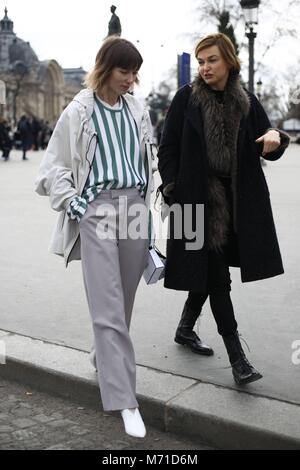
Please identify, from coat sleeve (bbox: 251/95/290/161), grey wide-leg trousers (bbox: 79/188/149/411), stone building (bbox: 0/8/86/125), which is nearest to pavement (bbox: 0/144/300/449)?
grey wide-leg trousers (bbox: 79/188/149/411)

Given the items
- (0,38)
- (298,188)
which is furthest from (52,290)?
(0,38)

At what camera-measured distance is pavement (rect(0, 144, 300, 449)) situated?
3244 millimetres

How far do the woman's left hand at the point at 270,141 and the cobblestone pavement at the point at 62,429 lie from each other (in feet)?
4.76

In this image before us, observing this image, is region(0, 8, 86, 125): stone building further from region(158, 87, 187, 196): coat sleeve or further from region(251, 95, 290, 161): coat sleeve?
region(251, 95, 290, 161): coat sleeve

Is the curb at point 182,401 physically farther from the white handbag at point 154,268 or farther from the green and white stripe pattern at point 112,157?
the green and white stripe pattern at point 112,157

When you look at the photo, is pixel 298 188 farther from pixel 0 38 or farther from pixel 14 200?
pixel 0 38

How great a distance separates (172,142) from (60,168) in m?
0.67

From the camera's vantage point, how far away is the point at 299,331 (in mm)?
4422

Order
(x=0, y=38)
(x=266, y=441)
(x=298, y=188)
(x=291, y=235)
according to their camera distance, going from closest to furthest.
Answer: (x=266, y=441) → (x=291, y=235) → (x=298, y=188) → (x=0, y=38)

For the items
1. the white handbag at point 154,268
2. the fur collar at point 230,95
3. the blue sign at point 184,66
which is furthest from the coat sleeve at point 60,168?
the blue sign at point 184,66

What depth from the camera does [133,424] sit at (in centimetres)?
312

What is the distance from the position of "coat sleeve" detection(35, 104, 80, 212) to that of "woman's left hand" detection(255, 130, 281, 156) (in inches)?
35.6

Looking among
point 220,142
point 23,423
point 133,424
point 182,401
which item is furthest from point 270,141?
point 23,423

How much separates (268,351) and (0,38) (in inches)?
3789
